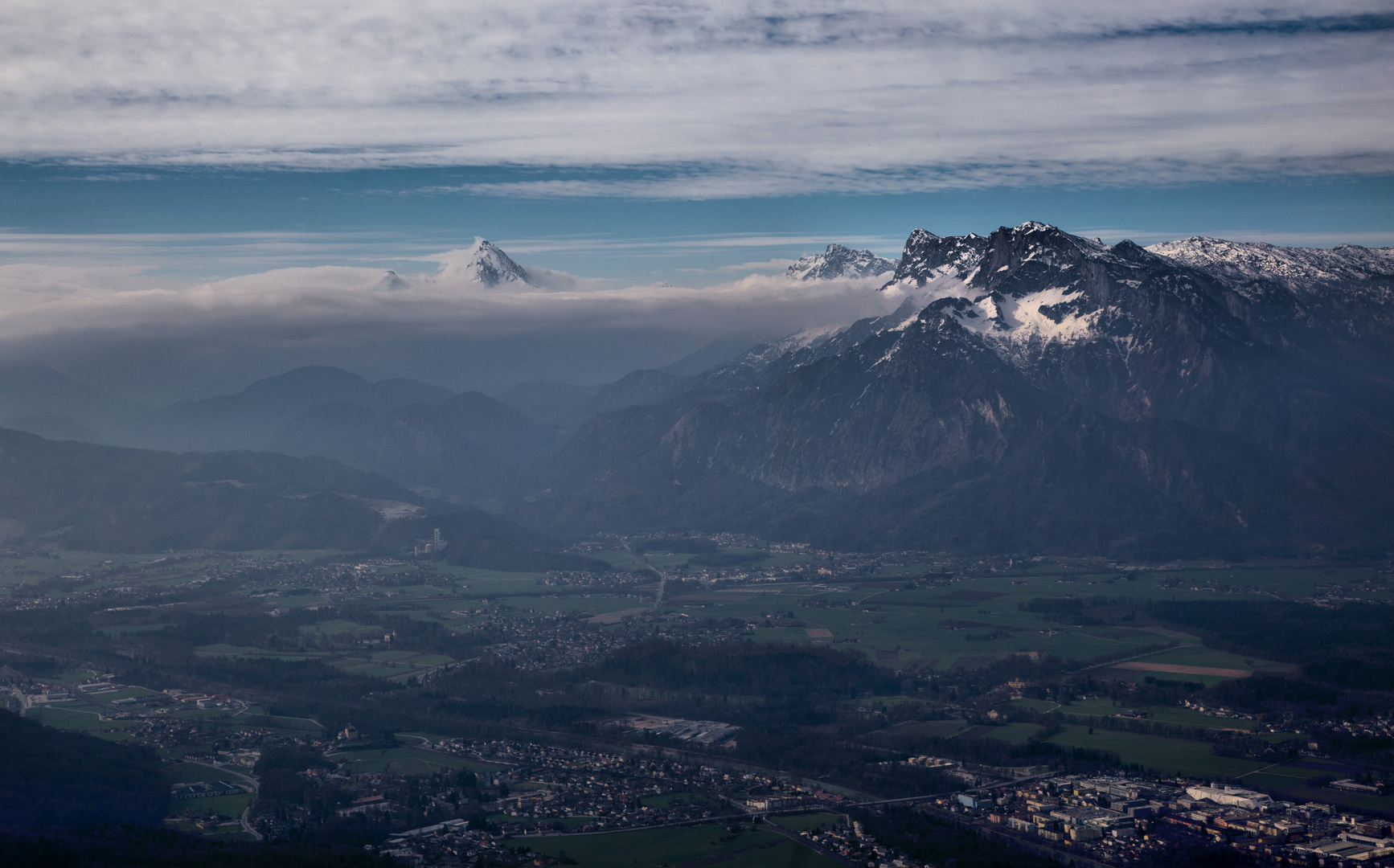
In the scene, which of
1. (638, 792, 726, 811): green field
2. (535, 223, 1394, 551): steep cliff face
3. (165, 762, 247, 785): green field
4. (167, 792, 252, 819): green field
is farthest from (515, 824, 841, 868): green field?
(535, 223, 1394, 551): steep cliff face

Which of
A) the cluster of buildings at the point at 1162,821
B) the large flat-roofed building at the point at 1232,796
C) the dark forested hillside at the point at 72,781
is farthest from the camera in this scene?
the dark forested hillside at the point at 72,781

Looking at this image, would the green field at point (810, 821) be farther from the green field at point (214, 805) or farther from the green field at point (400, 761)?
the green field at point (214, 805)

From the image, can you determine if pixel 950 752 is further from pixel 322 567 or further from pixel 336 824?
pixel 322 567

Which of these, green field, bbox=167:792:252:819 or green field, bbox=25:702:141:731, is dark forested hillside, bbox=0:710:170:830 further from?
green field, bbox=25:702:141:731

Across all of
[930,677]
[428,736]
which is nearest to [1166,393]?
[930,677]

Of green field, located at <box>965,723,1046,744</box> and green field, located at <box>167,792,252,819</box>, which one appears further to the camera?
green field, located at <box>965,723,1046,744</box>

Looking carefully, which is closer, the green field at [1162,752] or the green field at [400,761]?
the green field at [1162,752]

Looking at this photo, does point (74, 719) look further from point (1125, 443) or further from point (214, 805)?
point (1125, 443)

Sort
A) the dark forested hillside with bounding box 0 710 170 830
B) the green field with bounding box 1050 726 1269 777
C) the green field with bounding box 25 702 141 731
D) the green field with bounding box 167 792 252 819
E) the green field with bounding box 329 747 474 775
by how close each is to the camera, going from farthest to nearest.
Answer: the green field with bounding box 25 702 141 731, the green field with bounding box 329 747 474 775, the green field with bounding box 1050 726 1269 777, the green field with bounding box 167 792 252 819, the dark forested hillside with bounding box 0 710 170 830

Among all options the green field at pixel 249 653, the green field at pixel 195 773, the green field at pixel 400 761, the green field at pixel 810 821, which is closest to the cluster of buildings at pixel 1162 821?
the green field at pixel 810 821
